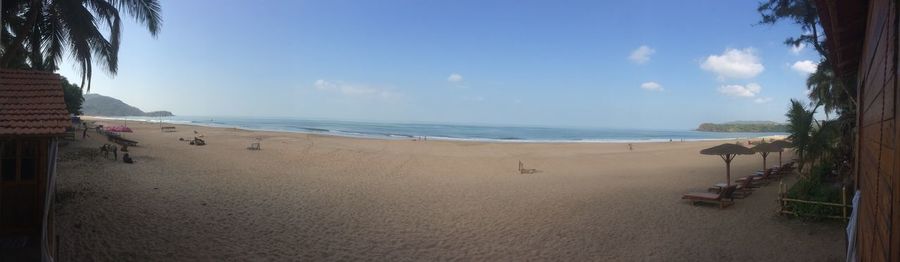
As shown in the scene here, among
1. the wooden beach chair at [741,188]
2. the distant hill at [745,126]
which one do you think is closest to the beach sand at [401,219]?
the wooden beach chair at [741,188]

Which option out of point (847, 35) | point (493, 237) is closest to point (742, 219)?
point (493, 237)

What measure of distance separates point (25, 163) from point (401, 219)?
20.8ft

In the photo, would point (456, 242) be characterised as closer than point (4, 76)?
No

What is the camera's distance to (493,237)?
8.57 metres

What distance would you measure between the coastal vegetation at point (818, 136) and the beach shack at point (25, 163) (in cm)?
1320

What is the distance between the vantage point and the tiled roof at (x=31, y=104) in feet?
18.1

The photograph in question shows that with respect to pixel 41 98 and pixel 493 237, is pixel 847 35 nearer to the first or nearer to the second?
pixel 493 237

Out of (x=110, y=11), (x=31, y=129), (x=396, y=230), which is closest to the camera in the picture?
(x=31, y=129)

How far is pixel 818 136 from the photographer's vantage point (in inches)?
509

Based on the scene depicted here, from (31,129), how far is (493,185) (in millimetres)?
11932

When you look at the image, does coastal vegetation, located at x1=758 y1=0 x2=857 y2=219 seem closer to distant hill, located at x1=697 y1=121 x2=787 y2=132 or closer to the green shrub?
the green shrub

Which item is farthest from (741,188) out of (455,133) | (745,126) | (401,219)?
(745,126)

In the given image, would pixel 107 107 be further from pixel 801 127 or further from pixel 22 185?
pixel 801 127

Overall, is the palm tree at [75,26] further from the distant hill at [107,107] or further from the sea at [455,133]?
the distant hill at [107,107]
